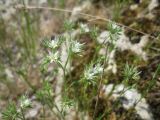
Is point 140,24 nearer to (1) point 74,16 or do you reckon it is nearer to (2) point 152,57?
(2) point 152,57

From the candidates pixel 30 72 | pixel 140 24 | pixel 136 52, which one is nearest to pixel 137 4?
pixel 140 24

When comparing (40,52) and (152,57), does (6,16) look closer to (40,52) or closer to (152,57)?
(40,52)

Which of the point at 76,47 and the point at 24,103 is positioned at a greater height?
the point at 76,47

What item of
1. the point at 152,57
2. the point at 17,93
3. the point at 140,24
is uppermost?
the point at 140,24

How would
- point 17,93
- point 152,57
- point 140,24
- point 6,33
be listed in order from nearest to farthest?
1. point 152,57
2. point 140,24
3. point 17,93
4. point 6,33

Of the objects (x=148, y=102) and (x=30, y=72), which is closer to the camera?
(x=148, y=102)

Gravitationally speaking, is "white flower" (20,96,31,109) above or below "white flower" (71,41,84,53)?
below

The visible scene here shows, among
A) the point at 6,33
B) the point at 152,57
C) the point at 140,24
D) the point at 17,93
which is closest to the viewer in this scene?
the point at 152,57

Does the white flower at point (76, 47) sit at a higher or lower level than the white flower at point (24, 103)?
higher

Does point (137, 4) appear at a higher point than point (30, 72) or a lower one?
higher
